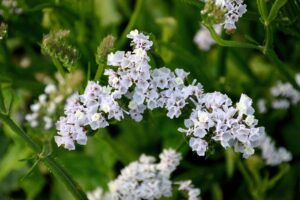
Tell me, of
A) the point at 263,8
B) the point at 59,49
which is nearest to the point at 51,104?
the point at 59,49

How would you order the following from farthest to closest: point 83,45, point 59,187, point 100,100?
1. point 59,187
2. point 83,45
3. point 100,100

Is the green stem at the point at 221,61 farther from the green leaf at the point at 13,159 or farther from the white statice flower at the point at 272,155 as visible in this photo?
the green leaf at the point at 13,159

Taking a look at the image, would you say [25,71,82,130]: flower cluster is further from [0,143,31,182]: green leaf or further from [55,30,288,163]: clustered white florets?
[55,30,288,163]: clustered white florets

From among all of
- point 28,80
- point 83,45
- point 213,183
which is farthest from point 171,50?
point 28,80

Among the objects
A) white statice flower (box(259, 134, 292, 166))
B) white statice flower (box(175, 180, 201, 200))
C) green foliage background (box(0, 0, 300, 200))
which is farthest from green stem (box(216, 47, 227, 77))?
white statice flower (box(175, 180, 201, 200))

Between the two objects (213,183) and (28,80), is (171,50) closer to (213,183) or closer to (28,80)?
(213,183)

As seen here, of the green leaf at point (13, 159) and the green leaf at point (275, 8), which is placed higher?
the green leaf at point (13, 159)

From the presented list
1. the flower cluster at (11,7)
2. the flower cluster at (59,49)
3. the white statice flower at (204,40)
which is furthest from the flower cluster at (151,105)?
the white statice flower at (204,40)
